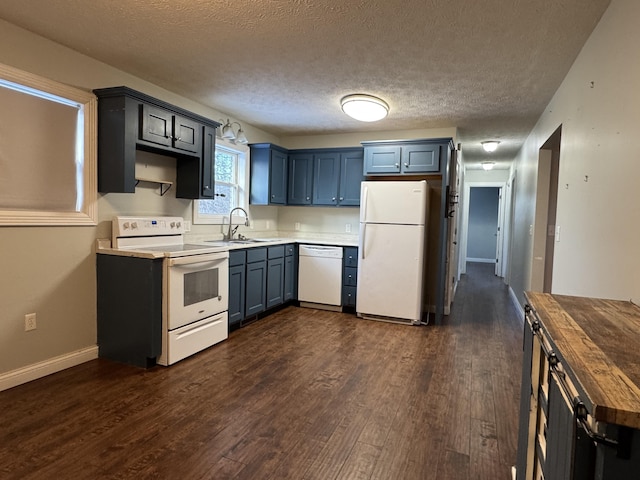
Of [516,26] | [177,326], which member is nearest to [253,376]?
[177,326]

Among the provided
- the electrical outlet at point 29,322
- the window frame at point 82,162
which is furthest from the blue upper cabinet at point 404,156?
the electrical outlet at point 29,322

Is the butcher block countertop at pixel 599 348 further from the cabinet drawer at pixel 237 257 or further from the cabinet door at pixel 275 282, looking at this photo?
the cabinet door at pixel 275 282

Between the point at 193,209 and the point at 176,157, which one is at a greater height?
the point at 176,157

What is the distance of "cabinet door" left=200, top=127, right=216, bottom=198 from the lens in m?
3.69

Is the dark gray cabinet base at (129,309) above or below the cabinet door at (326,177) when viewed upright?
below

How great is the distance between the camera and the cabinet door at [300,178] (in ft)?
17.3

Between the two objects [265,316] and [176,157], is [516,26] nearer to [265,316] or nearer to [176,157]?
[176,157]

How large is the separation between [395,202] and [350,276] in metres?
1.08

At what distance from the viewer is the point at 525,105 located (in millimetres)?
3857

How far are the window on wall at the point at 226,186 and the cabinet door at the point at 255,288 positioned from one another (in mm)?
746

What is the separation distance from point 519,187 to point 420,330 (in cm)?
343

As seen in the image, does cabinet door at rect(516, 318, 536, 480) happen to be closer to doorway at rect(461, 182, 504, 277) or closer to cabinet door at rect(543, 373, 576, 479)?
cabinet door at rect(543, 373, 576, 479)

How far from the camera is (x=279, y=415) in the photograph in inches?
91.3

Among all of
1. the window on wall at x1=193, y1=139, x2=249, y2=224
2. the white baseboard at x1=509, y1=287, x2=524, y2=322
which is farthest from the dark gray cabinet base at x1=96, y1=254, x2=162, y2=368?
the white baseboard at x1=509, y1=287, x2=524, y2=322
